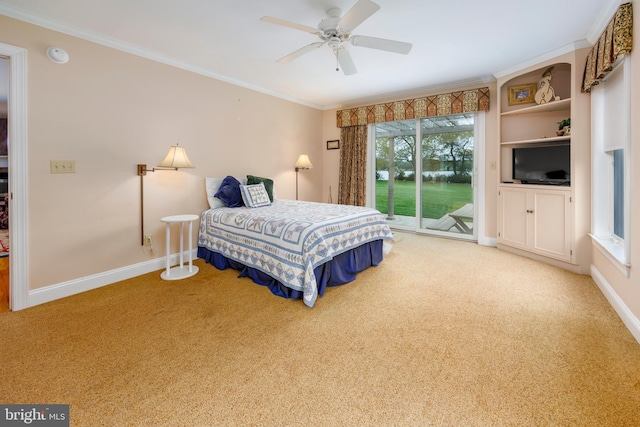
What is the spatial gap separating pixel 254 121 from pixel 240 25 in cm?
181

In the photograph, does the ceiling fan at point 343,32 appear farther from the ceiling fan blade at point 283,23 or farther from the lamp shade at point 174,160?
the lamp shade at point 174,160

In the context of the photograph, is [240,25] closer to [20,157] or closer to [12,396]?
[20,157]

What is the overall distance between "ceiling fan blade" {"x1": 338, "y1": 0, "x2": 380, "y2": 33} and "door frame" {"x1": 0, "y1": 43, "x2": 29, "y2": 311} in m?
2.60

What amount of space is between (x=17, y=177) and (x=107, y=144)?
0.73 meters

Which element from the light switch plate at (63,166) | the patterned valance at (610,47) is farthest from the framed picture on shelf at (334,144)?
the light switch plate at (63,166)

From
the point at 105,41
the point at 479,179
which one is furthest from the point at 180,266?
the point at 479,179

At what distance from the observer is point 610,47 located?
2.25m

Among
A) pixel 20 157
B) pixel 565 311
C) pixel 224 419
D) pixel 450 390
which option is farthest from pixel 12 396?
pixel 565 311

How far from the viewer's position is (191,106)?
355cm

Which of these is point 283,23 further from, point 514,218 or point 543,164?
point 514,218

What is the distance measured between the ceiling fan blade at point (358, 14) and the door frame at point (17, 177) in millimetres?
2602

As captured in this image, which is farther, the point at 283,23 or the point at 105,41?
the point at 105,41

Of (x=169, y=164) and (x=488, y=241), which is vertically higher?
(x=169, y=164)

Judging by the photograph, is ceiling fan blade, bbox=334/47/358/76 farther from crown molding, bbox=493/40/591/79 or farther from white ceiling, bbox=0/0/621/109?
crown molding, bbox=493/40/591/79
